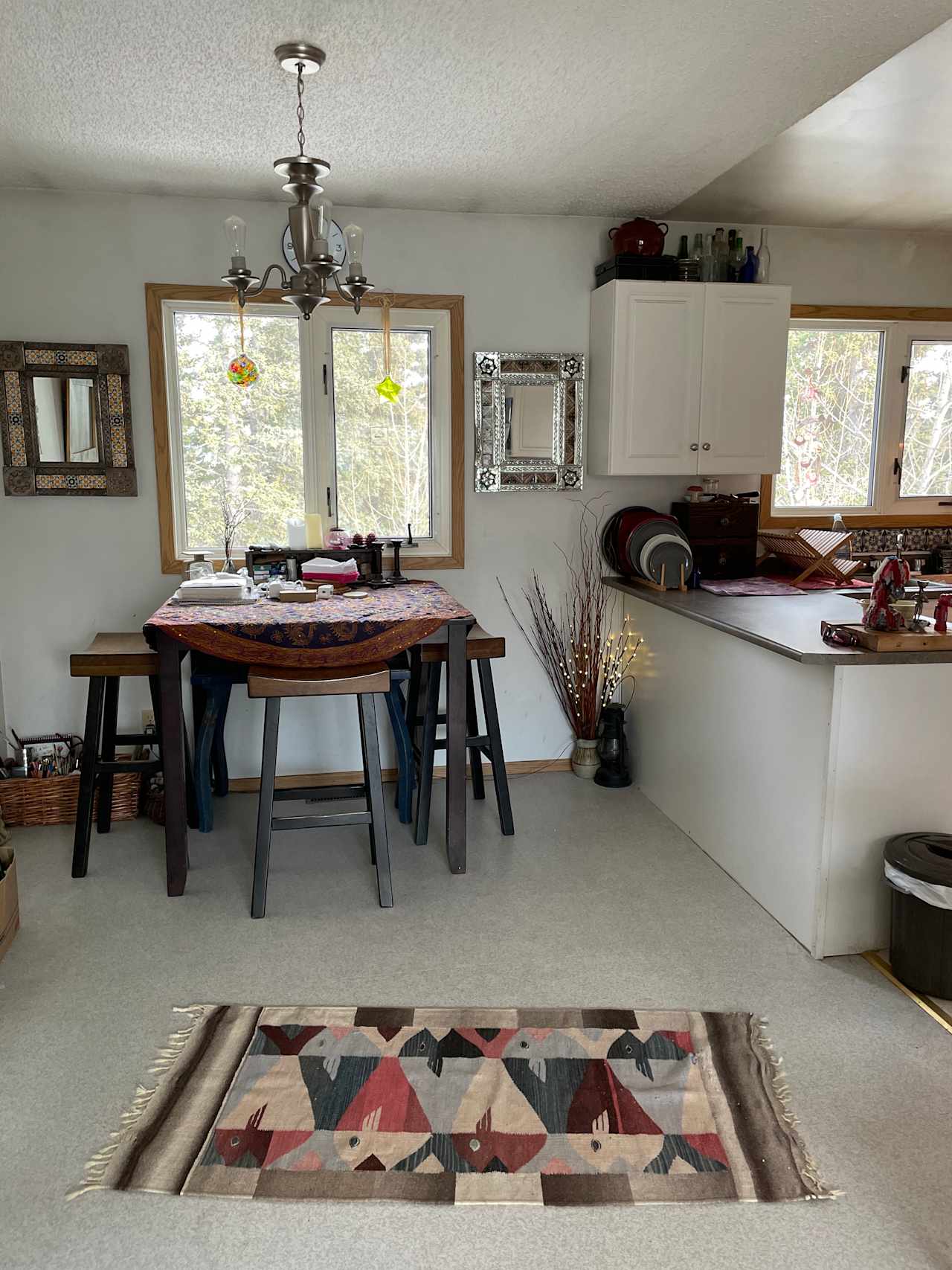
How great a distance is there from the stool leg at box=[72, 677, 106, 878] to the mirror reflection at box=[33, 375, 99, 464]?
111 cm

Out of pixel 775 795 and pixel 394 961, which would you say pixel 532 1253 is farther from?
pixel 775 795

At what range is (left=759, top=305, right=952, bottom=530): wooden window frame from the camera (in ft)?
15.0

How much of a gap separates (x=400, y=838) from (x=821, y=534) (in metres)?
2.32

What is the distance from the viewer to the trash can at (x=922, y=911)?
8.23 feet

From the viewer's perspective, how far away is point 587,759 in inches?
177

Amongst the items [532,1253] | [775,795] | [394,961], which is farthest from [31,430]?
[532,1253]

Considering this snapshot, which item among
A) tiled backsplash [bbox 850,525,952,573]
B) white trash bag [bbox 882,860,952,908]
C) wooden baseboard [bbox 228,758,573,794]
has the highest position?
tiled backsplash [bbox 850,525,952,573]

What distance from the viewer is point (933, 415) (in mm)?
4824

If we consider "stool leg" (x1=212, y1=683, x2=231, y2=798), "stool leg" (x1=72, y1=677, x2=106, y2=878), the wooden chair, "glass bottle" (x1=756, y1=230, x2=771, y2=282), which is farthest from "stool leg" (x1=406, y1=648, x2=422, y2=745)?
→ "glass bottle" (x1=756, y1=230, x2=771, y2=282)

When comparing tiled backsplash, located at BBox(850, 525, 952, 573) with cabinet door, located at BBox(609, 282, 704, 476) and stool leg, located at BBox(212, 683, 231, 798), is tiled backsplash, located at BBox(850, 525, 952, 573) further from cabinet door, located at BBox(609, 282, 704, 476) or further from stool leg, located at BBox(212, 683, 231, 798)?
stool leg, located at BBox(212, 683, 231, 798)

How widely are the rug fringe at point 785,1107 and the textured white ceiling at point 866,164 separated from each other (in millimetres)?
2695

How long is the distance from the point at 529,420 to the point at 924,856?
2.55 m

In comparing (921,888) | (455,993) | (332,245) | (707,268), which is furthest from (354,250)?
(921,888)

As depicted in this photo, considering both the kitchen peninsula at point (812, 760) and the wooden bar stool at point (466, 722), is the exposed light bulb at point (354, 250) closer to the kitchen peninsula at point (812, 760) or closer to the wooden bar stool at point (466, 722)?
the wooden bar stool at point (466, 722)
